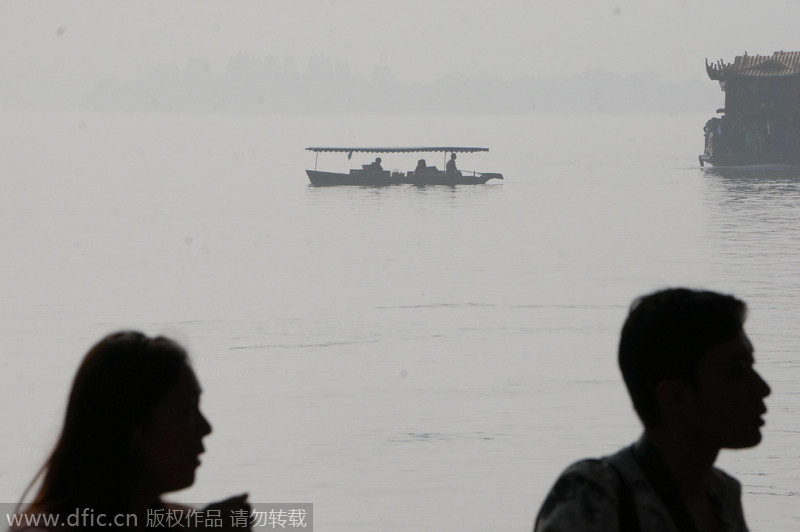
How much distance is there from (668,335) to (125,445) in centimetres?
122

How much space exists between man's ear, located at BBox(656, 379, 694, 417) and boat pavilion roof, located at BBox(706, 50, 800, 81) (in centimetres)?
6755

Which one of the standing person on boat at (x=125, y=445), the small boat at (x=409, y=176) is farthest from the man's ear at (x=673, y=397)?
the small boat at (x=409, y=176)

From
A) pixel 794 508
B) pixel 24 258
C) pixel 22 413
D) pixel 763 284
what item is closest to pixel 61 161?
pixel 24 258

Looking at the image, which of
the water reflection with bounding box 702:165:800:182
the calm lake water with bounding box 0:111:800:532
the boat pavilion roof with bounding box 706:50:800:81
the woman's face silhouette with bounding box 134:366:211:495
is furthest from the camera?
the water reflection with bounding box 702:165:800:182

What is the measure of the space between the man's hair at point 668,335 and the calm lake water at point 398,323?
0.22 m

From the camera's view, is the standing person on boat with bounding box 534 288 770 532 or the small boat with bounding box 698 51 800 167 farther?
the small boat with bounding box 698 51 800 167

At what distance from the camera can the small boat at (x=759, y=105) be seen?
68.6m

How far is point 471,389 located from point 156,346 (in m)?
19.9

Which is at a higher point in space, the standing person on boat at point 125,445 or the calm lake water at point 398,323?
the standing person on boat at point 125,445

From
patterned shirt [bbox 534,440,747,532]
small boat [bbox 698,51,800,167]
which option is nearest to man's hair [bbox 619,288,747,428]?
patterned shirt [bbox 534,440,747,532]

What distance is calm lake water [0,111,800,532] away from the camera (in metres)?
16.9

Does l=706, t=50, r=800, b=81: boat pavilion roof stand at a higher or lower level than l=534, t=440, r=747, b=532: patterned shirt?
higher

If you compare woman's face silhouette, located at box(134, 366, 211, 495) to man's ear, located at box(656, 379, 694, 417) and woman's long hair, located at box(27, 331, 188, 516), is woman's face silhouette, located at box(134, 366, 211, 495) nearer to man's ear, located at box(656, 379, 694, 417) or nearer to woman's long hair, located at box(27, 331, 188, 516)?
woman's long hair, located at box(27, 331, 188, 516)

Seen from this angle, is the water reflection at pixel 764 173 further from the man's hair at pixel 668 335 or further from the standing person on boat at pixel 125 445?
the standing person on boat at pixel 125 445
